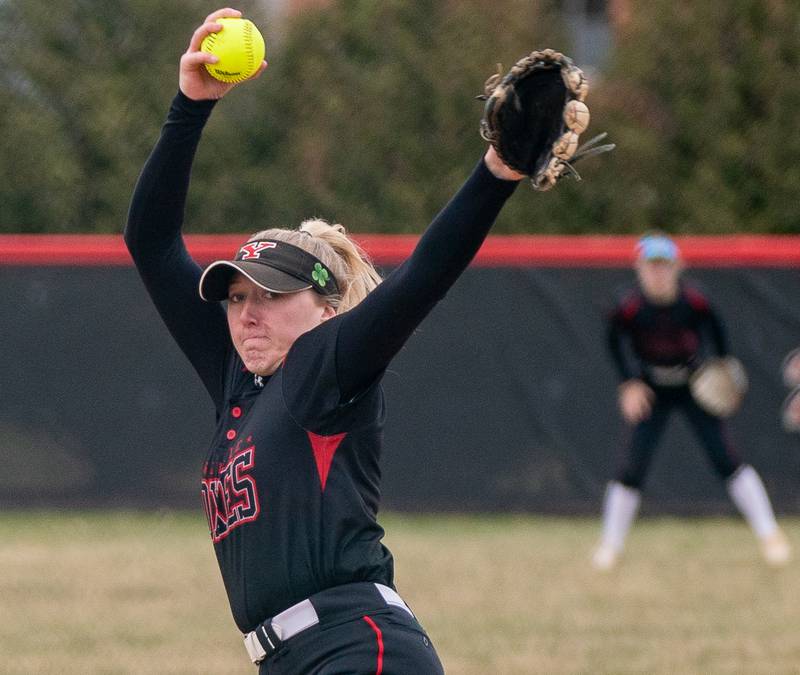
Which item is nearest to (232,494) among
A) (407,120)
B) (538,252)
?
(538,252)

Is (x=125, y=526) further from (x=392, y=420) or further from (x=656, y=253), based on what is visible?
(x=656, y=253)

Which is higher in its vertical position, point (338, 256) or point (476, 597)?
point (338, 256)

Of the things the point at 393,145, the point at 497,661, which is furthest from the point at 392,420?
the point at 497,661

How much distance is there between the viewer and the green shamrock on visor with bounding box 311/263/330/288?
2.86 metres

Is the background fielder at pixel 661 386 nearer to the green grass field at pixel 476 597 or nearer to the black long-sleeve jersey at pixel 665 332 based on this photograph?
the black long-sleeve jersey at pixel 665 332

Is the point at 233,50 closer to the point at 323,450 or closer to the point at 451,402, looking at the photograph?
the point at 323,450

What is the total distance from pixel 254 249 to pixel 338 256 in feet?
0.69

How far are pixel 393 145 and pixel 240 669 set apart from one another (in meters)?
8.08

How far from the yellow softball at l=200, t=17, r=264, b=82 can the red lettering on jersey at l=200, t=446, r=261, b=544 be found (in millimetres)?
749

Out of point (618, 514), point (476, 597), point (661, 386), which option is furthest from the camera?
point (661, 386)

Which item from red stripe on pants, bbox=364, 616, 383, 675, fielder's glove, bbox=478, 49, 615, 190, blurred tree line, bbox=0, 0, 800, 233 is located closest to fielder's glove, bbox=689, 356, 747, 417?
blurred tree line, bbox=0, 0, 800, 233

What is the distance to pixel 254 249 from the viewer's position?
2.86m

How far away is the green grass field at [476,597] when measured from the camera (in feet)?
19.4

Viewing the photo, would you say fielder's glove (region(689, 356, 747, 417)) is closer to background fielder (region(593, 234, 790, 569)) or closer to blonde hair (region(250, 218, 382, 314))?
background fielder (region(593, 234, 790, 569))
